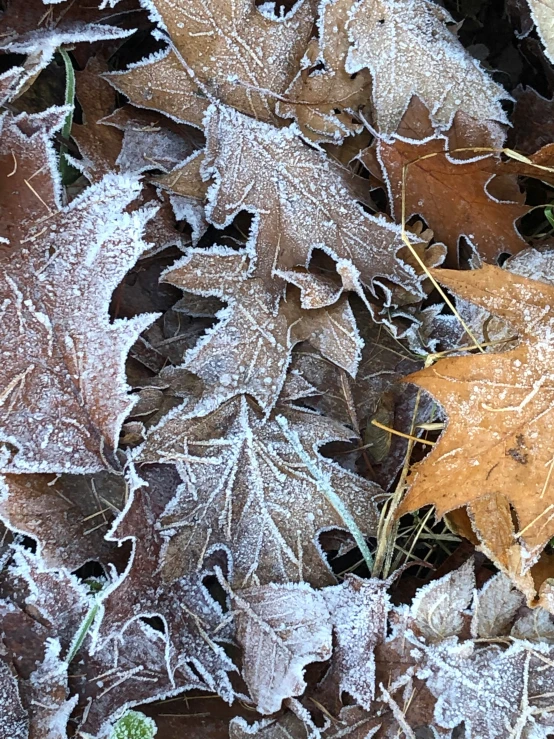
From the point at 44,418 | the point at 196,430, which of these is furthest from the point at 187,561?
the point at 44,418

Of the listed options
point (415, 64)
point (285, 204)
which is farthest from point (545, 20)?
point (285, 204)

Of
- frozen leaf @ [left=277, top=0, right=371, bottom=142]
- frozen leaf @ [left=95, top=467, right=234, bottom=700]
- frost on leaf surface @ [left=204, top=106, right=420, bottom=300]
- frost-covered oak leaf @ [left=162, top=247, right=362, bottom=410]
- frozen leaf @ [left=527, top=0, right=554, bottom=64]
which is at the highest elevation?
frozen leaf @ [left=527, top=0, right=554, bottom=64]

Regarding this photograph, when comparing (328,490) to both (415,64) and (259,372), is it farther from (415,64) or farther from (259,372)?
(415,64)

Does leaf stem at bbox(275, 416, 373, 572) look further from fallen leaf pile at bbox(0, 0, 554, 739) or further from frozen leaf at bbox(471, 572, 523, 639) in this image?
frozen leaf at bbox(471, 572, 523, 639)

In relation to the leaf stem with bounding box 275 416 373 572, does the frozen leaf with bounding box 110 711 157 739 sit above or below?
below

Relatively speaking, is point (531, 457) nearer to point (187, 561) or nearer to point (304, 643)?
point (304, 643)

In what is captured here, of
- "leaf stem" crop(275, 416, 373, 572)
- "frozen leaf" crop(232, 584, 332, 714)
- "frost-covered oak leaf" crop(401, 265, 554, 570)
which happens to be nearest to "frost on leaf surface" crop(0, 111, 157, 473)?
"leaf stem" crop(275, 416, 373, 572)
